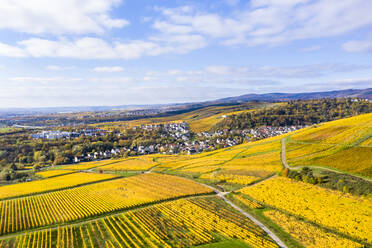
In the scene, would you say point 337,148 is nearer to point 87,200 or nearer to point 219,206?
point 219,206

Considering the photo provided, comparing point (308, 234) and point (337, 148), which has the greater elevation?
point (337, 148)

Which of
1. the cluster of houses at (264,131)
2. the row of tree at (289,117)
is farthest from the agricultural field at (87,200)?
the row of tree at (289,117)

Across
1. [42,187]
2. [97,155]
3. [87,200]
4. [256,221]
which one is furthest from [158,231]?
[97,155]

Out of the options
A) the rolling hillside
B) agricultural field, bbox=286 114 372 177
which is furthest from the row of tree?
the rolling hillside

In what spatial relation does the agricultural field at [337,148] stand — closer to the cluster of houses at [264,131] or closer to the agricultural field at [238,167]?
the agricultural field at [238,167]

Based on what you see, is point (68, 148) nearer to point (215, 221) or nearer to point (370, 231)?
point (215, 221)

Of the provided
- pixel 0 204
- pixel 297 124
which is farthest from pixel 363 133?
pixel 297 124
